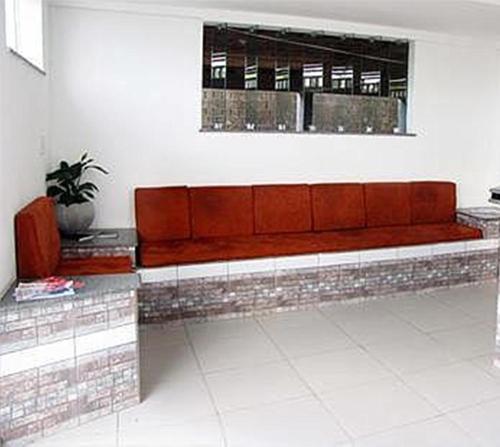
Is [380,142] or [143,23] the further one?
[380,142]

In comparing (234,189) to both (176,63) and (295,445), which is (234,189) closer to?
(176,63)

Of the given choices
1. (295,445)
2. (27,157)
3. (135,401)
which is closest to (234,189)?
(27,157)

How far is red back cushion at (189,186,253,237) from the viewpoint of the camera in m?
4.07

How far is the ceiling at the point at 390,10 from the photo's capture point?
3732 millimetres

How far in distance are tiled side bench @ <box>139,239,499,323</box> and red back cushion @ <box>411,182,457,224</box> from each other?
509 millimetres

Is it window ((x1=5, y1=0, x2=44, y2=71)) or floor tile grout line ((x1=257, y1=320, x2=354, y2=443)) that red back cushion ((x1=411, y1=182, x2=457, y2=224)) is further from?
window ((x1=5, y1=0, x2=44, y2=71))

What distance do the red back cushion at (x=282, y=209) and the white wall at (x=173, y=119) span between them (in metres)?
0.16

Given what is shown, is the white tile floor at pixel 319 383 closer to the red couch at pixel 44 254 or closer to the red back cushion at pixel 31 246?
the red couch at pixel 44 254

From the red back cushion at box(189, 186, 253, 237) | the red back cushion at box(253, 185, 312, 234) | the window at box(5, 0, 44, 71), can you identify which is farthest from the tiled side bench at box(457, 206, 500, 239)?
the window at box(5, 0, 44, 71)

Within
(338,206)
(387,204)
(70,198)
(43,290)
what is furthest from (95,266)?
(387,204)

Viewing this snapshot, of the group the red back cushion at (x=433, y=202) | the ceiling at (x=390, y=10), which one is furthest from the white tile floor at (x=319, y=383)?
the ceiling at (x=390, y=10)

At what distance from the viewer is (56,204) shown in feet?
11.7

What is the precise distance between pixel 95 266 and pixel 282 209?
1806 mm

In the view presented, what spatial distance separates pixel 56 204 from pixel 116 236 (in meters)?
0.47
